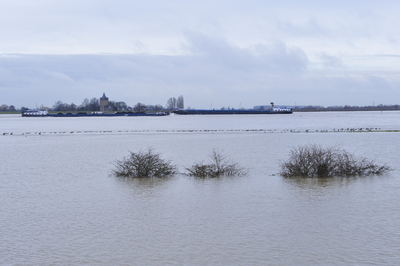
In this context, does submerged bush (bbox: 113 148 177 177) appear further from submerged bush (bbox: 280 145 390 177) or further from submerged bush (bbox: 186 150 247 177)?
submerged bush (bbox: 280 145 390 177)

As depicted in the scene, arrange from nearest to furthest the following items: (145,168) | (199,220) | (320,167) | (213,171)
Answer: (199,220) < (320,167) < (145,168) < (213,171)

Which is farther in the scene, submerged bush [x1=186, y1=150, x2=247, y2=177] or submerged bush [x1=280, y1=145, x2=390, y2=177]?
submerged bush [x1=186, y1=150, x2=247, y2=177]

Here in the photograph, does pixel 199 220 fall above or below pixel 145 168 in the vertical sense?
below

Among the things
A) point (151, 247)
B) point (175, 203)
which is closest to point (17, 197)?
point (175, 203)

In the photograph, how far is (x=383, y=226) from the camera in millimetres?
13695

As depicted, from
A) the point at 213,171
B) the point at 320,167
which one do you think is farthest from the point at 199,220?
the point at 320,167

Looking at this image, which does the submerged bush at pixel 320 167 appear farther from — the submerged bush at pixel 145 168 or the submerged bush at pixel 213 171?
the submerged bush at pixel 145 168

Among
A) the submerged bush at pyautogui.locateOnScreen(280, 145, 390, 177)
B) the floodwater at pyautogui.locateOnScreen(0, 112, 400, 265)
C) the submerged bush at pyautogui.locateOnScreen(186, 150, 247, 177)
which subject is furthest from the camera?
the submerged bush at pyautogui.locateOnScreen(186, 150, 247, 177)

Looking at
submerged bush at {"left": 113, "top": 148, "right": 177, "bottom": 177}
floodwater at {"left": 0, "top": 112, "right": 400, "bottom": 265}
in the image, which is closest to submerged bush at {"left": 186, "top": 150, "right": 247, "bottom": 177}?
floodwater at {"left": 0, "top": 112, "right": 400, "bottom": 265}

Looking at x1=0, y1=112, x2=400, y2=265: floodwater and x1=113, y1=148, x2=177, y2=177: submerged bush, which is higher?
x1=113, y1=148, x2=177, y2=177: submerged bush

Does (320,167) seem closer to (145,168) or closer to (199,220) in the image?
(145,168)

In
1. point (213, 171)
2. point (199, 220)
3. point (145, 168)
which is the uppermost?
point (145, 168)

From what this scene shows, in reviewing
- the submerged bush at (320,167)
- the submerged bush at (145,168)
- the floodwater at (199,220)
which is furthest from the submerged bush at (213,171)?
the submerged bush at (320,167)

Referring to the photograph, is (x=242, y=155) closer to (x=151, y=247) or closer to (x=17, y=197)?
(x=17, y=197)
